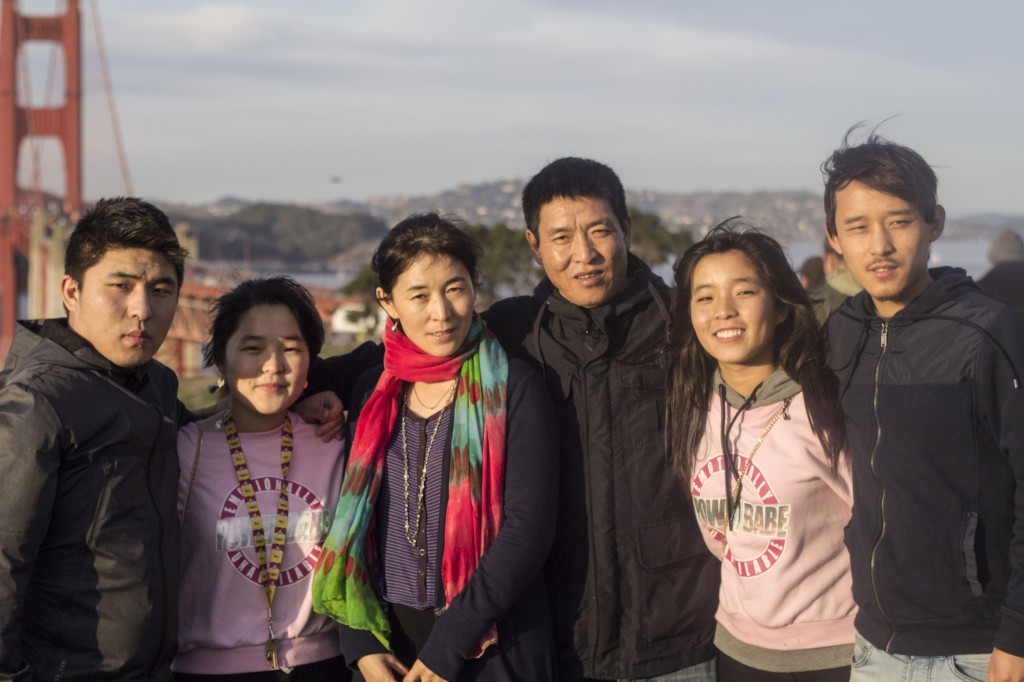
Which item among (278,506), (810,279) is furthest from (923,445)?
(810,279)

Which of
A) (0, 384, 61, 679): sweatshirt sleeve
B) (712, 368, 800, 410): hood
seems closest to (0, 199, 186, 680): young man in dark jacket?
(0, 384, 61, 679): sweatshirt sleeve

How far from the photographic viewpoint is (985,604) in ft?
7.30

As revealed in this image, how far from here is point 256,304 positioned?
277 cm

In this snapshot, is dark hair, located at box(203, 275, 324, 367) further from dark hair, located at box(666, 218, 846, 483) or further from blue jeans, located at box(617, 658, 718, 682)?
blue jeans, located at box(617, 658, 718, 682)

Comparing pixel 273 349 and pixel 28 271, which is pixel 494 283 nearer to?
pixel 273 349

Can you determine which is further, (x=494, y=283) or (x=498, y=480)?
(x=494, y=283)

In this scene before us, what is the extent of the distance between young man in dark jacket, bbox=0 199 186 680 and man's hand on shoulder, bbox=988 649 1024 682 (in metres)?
1.81

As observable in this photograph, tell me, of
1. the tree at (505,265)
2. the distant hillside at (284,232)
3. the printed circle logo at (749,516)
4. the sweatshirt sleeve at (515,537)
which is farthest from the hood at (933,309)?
the distant hillside at (284,232)

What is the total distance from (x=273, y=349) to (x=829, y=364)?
1.41 meters

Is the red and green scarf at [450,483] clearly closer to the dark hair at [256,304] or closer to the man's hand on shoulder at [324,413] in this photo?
the man's hand on shoulder at [324,413]

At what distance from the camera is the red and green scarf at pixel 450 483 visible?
249 cm

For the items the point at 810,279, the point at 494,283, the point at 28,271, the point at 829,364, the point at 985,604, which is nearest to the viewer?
the point at 985,604

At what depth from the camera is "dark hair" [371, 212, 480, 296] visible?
2.59 m

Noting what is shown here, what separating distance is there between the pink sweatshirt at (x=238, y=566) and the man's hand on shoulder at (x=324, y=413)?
4.8 inches
